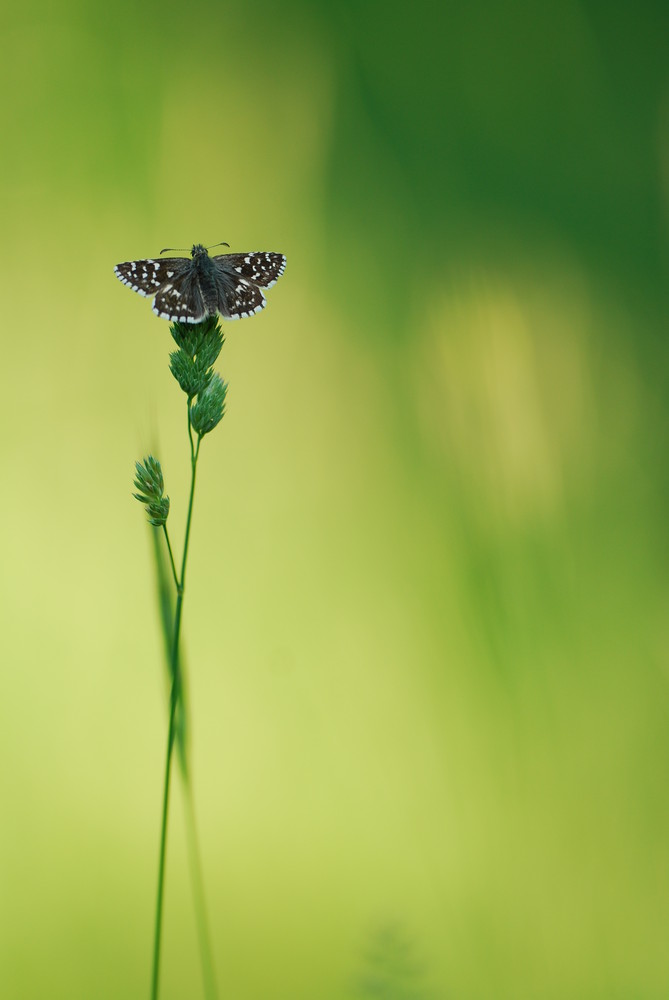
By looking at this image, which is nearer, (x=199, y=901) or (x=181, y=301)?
(x=181, y=301)

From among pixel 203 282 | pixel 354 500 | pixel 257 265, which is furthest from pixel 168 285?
pixel 354 500

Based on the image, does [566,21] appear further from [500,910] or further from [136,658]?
[500,910]

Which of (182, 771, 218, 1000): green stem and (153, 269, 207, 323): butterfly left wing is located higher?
(153, 269, 207, 323): butterfly left wing

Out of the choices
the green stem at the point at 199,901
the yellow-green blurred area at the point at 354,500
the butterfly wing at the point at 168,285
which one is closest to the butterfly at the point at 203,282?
the butterfly wing at the point at 168,285

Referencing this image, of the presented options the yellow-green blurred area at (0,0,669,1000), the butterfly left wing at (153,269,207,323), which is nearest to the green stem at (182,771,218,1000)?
the yellow-green blurred area at (0,0,669,1000)

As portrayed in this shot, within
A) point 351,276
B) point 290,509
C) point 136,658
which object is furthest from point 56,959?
point 351,276

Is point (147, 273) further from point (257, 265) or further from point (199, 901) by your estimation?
point (199, 901)

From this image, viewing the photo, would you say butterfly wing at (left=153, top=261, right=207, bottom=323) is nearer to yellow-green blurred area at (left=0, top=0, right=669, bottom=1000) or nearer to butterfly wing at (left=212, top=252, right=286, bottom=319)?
butterfly wing at (left=212, top=252, right=286, bottom=319)
